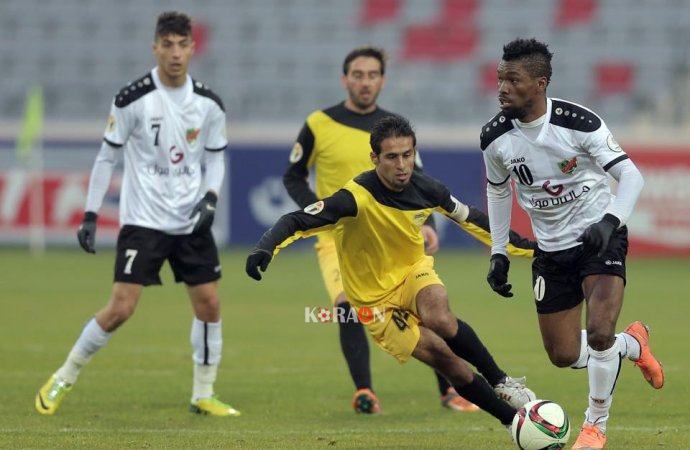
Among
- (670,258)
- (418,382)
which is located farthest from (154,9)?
(418,382)

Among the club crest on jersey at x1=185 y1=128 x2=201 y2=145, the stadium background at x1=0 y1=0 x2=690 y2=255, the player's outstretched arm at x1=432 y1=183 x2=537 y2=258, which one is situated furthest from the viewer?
the stadium background at x1=0 y1=0 x2=690 y2=255

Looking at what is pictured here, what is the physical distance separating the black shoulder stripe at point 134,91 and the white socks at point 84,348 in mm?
1508

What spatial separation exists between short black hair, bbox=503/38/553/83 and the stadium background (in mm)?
16753

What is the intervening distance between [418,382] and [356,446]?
2918mm

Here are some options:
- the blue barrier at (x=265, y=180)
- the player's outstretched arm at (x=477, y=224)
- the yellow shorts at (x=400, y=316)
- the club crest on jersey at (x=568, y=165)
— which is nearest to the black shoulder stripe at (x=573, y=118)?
the club crest on jersey at (x=568, y=165)

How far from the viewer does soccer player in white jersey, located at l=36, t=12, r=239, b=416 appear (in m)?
8.55

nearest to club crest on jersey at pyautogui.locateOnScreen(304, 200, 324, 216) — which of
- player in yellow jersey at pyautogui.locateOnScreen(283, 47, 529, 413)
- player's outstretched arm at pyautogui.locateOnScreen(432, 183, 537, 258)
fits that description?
player's outstretched arm at pyautogui.locateOnScreen(432, 183, 537, 258)

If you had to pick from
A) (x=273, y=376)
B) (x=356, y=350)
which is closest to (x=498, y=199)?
(x=356, y=350)

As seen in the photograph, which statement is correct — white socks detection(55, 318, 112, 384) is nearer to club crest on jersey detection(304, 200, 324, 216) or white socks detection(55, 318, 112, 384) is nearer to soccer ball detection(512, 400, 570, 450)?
club crest on jersey detection(304, 200, 324, 216)

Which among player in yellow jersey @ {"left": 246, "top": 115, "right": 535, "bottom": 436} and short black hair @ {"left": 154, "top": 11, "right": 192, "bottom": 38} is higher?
short black hair @ {"left": 154, "top": 11, "right": 192, "bottom": 38}

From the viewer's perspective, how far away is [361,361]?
344 inches

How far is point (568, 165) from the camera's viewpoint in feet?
22.7

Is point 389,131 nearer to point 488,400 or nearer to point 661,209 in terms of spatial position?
point 488,400

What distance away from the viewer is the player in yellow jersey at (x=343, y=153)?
8867mm
